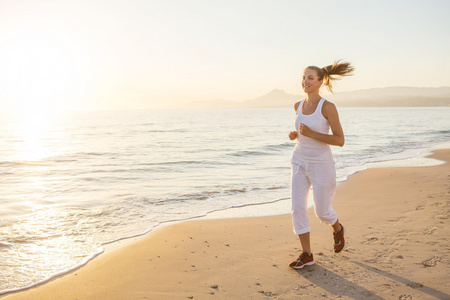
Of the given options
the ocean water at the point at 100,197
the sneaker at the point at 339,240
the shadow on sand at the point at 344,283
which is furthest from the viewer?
the ocean water at the point at 100,197

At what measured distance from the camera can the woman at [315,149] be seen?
3.87 metres

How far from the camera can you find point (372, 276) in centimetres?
383

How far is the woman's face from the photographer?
13.1ft

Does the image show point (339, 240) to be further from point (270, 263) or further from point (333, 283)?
point (270, 263)

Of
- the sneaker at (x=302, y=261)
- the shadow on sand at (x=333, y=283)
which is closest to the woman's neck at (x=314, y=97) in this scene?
the sneaker at (x=302, y=261)

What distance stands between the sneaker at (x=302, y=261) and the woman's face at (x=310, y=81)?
1.87 metres

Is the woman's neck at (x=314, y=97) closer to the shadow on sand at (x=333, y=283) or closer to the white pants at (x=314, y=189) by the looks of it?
the white pants at (x=314, y=189)

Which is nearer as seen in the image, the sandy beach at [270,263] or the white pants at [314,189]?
the sandy beach at [270,263]

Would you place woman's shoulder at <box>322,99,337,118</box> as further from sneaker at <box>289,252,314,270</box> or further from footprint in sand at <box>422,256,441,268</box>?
footprint in sand at <box>422,256,441,268</box>

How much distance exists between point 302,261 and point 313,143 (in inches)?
53.0

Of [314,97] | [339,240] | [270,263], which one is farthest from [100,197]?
[314,97]

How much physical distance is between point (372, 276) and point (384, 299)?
48 centimetres

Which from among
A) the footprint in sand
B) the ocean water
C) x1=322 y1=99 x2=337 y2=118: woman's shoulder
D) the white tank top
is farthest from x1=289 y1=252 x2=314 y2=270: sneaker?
the ocean water

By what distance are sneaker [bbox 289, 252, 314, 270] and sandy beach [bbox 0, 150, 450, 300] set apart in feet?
0.20
